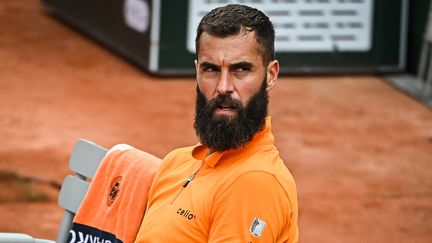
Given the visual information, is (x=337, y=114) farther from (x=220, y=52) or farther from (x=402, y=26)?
(x=220, y=52)

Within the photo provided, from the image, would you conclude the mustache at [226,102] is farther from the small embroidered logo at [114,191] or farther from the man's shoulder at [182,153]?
the small embroidered logo at [114,191]

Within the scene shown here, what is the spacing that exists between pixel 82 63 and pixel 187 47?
117 centimetres

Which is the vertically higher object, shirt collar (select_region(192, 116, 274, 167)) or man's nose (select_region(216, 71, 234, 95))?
man's nose (select_region(216, 71, 234, 95))

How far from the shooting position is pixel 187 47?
35.9 feet

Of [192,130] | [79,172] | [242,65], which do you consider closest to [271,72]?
[242,65]

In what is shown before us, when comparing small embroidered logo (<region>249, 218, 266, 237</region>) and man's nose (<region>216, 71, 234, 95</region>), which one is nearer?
small embroidered logo (<region>249, 218, 266, 237</region>)

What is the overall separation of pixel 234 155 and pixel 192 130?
19.1 ft

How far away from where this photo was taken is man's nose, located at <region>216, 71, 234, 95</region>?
11.9ft

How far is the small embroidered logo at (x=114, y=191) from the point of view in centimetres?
430

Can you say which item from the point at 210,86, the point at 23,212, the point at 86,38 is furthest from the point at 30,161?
the point at 210,86

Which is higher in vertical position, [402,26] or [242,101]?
[242,101]

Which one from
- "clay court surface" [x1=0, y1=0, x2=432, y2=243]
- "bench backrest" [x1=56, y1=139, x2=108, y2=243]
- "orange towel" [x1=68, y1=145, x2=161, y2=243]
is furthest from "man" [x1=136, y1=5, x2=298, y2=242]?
"clay court surface" [x1=0, y1=0, x2=432, y2=243]

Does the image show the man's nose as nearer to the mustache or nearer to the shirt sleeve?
the mustache

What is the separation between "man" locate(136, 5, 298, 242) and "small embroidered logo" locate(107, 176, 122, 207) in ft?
1.75
